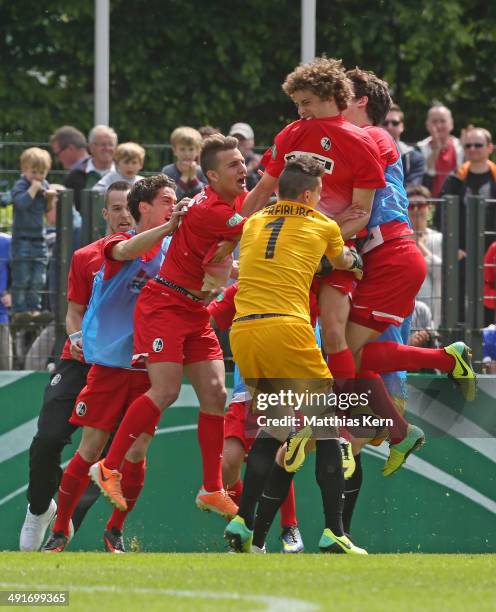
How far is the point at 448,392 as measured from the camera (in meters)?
10.8

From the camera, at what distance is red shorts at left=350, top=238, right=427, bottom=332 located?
9.43m

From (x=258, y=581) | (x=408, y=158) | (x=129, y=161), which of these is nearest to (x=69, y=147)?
(x=129, y=161)

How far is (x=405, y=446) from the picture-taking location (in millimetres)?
9555

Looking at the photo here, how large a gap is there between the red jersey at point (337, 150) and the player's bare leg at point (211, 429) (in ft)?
4.20

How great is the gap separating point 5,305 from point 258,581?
17.0 ft

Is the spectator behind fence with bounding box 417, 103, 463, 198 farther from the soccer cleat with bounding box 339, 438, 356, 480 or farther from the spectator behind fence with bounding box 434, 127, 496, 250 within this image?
the soccer cleat with bounding box 339, 438, 356, 480

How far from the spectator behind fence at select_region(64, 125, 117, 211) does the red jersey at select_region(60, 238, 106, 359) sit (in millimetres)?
→ 3011

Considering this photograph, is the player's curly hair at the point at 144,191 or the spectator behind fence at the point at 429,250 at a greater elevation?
the player's curly hair at the point at 144,191

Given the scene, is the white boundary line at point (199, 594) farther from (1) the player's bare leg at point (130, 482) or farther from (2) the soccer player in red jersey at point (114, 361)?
(2) the soccer player in red jersey at point (114, 361)

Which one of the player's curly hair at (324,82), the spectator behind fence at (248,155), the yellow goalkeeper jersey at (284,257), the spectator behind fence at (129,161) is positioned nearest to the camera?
the yellow goalkeeper jersey at (284,257)

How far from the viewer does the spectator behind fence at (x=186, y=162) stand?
12.9 metres

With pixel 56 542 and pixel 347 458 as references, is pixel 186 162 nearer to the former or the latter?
pixel 56 542

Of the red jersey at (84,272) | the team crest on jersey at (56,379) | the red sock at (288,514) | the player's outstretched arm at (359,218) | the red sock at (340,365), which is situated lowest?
the red sock at (288,514)

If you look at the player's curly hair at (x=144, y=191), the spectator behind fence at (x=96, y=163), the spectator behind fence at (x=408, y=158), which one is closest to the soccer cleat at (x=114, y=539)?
the player's curly hair at (x=144, y=191)
